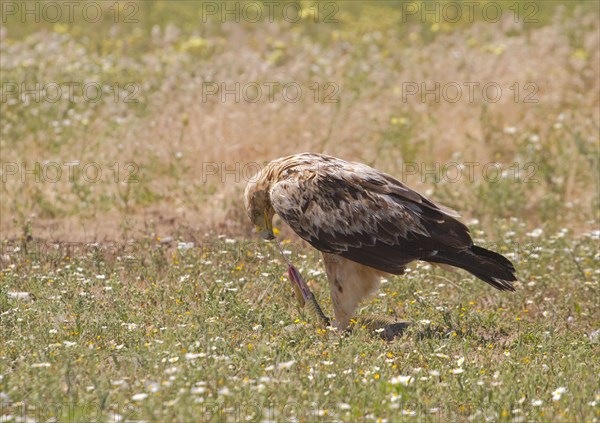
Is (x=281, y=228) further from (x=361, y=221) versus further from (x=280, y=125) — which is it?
(x=361, y=221)

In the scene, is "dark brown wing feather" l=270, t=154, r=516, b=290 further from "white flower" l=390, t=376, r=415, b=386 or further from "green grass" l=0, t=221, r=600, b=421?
"white flower" l=390, t=376, r=415, b=386

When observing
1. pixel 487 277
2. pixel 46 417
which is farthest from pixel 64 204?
pixel 46 417

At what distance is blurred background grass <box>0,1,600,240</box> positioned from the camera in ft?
34.2

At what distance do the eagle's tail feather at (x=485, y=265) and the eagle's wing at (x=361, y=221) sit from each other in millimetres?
66

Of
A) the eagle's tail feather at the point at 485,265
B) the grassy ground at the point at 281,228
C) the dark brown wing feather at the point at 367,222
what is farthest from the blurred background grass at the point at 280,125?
the eagle's tail feather at the point at 485,265

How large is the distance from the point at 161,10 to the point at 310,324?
16.1m

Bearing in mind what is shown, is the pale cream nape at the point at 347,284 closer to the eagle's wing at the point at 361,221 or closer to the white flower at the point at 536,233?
the eagle's wing at the point at 361,221

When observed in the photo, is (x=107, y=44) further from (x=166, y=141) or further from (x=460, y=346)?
(x=460, y=346)

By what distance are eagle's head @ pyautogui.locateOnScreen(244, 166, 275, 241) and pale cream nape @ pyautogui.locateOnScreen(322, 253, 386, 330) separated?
520 mm

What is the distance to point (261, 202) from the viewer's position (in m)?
7.29

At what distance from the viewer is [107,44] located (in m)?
16.2

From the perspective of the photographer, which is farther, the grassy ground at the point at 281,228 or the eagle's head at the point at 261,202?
the eagle's head at the point at 261,202

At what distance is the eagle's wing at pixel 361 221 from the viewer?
6941 mm

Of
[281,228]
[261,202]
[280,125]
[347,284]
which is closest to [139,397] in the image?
[347,284]
